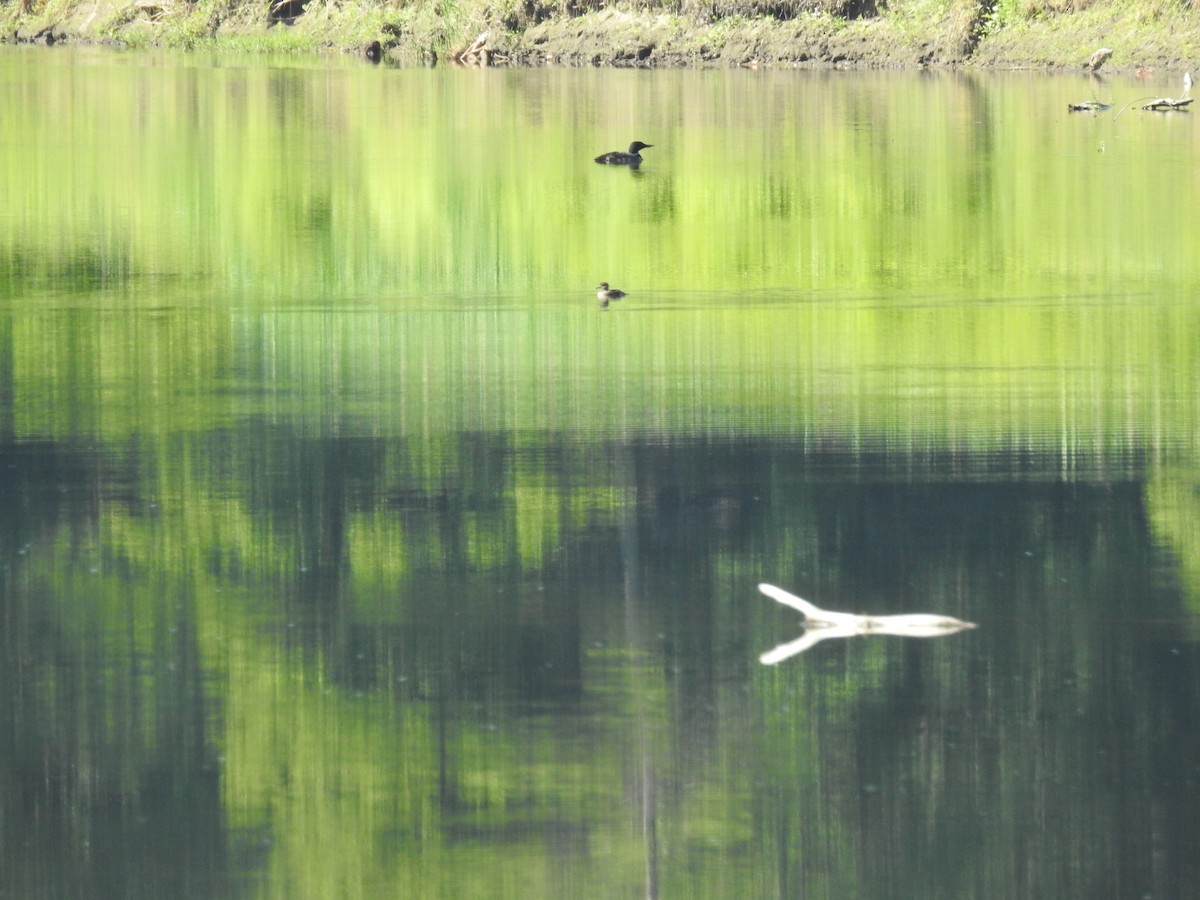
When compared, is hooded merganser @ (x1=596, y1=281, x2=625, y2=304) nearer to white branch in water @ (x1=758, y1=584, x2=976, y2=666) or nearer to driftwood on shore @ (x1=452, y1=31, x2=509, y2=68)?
white branch in water @ (x1=758, y1=584, x2=976, y2=666)

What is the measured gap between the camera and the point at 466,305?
1463cm

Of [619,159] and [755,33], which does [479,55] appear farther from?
[619,159]

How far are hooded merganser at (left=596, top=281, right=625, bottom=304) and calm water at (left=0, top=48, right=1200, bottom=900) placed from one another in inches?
8.9

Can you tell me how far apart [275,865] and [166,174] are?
19.5 metres

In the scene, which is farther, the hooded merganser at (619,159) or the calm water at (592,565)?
the hooded merganser at (619,159)

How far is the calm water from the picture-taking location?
632cm

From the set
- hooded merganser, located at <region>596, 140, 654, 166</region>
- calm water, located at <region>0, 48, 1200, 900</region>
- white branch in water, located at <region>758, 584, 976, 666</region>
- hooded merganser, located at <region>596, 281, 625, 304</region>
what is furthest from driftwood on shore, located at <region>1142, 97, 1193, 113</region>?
white branch in water, located at <region>758, 584, 976, 666</region>

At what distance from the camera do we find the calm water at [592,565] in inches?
249

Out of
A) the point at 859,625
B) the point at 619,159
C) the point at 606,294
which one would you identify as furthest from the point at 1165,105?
the point at 859,625

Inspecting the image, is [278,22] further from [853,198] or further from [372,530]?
[372,530]

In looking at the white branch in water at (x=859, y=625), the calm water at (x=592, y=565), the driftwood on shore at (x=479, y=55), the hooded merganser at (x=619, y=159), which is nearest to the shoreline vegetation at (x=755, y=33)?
the driftwood on shore at (x=479, y=55)

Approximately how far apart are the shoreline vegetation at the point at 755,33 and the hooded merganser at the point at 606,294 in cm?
3451

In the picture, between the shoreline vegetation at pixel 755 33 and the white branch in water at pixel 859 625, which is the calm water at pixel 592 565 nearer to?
the white branch in water at pixel 859 625

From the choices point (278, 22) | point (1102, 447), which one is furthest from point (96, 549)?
point (278, 22)
